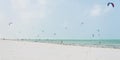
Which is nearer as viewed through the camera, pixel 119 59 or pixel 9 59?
pixel 9 59

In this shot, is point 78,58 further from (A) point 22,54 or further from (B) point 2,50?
(B) point 2,50

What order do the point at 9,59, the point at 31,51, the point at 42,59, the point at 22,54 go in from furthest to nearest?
1. the point at 31,51
2. the point at 22,54
3. the point at 42,59
4. the point at 9,59

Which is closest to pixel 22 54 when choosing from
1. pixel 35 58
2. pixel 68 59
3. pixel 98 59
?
pixel 35 58

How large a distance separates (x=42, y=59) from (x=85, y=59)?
2.47 m

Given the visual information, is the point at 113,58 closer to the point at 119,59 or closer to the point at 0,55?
the point at 119,59

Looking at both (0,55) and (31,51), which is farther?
(31,51)

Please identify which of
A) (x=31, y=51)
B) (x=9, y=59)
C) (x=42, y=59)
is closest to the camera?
(x=9, y=59)

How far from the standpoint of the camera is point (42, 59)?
14453 mm

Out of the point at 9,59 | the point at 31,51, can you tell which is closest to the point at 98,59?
the point at 31,51

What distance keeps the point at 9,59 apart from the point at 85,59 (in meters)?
4.14

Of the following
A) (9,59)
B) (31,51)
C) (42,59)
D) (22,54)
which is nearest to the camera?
(9,59)

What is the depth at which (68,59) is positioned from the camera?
603 inches

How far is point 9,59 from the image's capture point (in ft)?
44.4

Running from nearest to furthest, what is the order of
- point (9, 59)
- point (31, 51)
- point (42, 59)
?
point (9, 59) < point (42, 59) < point (31, 51)
